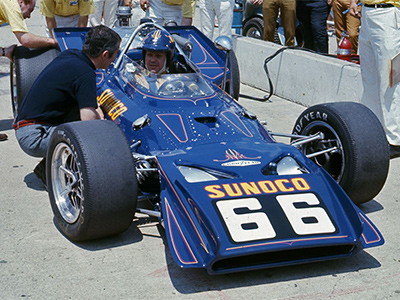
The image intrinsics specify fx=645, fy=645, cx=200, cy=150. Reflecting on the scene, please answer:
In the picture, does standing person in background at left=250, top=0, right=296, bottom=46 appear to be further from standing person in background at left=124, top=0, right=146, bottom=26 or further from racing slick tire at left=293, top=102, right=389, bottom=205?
racing slick tire at left=293, top=102, right=389, bottom=205

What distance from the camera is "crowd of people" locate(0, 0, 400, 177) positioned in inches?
208

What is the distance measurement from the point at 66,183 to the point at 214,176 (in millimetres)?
1137

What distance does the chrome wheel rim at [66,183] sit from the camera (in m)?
4.41

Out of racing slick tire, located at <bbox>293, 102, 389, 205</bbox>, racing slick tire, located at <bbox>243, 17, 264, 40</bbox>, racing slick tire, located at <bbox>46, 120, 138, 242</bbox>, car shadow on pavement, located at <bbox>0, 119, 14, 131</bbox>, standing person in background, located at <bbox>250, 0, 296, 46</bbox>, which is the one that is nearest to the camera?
racing slick tire, located at <bbox>46, 120, 138, 242</bbox>

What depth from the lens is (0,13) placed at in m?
6.65

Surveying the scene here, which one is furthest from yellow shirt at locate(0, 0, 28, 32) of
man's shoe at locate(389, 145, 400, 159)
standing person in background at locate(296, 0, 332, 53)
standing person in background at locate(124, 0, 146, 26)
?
standing person in background at locate(296, 0, 332, 53)

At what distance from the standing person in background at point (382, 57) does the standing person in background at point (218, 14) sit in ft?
10.8

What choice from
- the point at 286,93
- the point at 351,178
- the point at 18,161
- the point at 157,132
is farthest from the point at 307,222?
the point at 286,93

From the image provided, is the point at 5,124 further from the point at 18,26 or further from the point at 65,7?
the point at 65,7

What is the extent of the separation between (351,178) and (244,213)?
47.3 inches

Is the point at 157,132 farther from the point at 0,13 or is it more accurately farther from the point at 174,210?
the point at 0,13

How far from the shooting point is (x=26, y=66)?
6.37m

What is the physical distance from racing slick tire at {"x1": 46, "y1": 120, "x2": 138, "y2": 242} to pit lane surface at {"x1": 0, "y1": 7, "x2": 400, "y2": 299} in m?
0.17

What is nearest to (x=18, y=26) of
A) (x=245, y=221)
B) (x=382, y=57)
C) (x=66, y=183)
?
(x=66, y=183)
